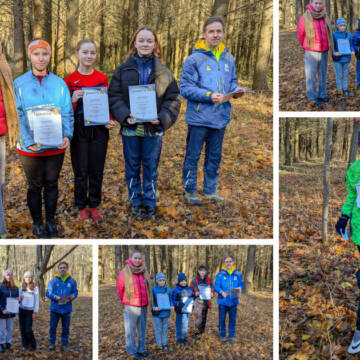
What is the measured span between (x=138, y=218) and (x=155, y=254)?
5.73 metres

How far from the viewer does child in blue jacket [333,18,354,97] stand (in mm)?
6234

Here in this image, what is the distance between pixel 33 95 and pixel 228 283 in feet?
12.3

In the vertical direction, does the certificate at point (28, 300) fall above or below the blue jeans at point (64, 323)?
above

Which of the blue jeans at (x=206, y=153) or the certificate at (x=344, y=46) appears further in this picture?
the certificate at (x=344, y=46)

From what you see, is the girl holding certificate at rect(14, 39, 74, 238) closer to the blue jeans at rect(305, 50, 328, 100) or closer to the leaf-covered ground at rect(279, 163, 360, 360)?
the leaf-covered ground at rect(279, 163, 360, 360)

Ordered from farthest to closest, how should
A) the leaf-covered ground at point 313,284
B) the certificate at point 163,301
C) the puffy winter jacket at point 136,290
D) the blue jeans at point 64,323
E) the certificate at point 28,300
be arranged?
1. the blue jeans at point 64,323
2. the certificate at point 28,300
3. the certificate at point 163,301
4. the puffy winter jacket at point 136,290
5. the leaf-covered ground at point 313,284

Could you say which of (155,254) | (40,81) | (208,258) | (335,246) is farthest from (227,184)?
(208,258)

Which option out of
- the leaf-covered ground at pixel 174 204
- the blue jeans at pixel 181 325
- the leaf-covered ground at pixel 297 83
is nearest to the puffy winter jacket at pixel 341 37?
the leaf-covered ground at pixel 297 83

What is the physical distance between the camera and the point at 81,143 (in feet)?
15.0

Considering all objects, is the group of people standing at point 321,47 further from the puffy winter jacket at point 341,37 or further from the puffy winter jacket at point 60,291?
the puffy winter jacket at point 60,291

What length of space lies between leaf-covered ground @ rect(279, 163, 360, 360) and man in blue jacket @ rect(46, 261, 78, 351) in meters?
3.17

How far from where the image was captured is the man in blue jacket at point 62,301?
6.11 metres

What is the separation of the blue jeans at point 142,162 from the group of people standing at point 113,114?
0.04 feet

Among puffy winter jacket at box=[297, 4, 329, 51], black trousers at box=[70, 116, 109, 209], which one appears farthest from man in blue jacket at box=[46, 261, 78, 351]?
puffy winter jacket at box=[297, 4, 329, 51]
